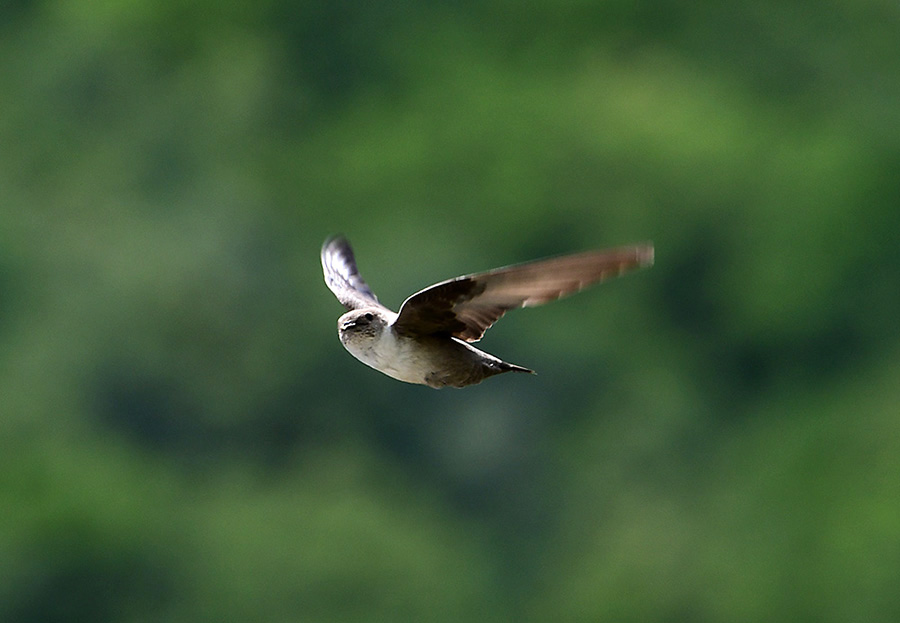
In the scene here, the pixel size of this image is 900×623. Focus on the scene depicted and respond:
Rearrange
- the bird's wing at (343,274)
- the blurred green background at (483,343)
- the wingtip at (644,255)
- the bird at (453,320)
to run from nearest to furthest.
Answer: the wingtip at (644,255) → the bird at (453,320) → the bird's wing at (343,274) → the blurred green background at (483,343)

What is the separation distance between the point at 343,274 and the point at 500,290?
2.16 metres

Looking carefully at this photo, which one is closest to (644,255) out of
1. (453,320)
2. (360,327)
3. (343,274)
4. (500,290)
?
(500,290)

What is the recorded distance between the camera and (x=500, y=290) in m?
4.57

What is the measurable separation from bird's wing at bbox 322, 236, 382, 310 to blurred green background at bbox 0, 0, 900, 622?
1088 inches

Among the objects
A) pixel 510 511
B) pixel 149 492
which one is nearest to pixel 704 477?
pixel 510 511

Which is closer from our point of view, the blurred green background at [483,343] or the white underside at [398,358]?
the white underside at [398,358]

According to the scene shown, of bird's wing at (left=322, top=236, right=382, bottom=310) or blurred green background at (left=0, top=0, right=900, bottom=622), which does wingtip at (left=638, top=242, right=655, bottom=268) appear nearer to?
bird's wing at (left=322, top=236, right=382, bottom=310)

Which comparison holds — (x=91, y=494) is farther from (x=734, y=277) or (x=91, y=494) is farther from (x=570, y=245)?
(x=734, y=277)

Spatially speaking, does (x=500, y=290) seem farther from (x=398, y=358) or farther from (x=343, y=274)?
(x=343, y=274)

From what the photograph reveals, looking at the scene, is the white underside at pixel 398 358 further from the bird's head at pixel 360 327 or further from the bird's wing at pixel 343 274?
the bird's wing at pixel 343 274

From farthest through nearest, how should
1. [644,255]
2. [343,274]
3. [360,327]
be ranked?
[343,274]
[360,327]
[644,255]

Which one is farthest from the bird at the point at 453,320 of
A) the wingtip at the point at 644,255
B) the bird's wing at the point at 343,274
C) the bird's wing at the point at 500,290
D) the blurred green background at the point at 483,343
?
the blurred green background at the point at 483,343

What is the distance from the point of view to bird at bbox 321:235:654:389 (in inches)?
169

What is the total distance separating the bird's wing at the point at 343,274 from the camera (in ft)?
20.6
